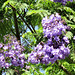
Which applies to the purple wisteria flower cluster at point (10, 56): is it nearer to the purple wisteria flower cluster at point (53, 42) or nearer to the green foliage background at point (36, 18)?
the green foliage background at point (36, 18)

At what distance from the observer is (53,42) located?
9.18 feet

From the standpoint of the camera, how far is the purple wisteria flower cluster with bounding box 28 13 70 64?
8.89 ft

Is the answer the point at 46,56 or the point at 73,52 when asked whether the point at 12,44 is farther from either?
the point at 73,52

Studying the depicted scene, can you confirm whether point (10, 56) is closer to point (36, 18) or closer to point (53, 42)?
point (53, 42)

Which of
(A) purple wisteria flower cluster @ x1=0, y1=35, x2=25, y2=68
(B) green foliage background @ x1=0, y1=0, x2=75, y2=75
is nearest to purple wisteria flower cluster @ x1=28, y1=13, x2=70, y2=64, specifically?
(B) green foliage background @ x1=0, y1=0, x2=75, y2=75

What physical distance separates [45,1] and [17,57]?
143 centimetres

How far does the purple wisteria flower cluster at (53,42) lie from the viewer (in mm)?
2711

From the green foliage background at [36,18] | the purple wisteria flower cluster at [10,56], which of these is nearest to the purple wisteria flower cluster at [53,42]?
the green foliage background at [36,18]

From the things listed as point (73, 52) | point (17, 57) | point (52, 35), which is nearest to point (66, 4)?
point (73, 52)


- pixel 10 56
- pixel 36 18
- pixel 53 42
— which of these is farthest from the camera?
pixel 36 18

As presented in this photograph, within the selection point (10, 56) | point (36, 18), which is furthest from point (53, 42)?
point (36, 18)

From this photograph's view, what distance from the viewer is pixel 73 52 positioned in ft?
11.0

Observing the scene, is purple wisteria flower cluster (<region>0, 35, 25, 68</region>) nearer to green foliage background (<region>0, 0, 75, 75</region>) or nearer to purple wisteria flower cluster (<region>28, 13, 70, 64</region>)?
green foliage background (<region>0, 0, 75, 75</region>)

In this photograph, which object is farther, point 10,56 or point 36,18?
point 36,18
